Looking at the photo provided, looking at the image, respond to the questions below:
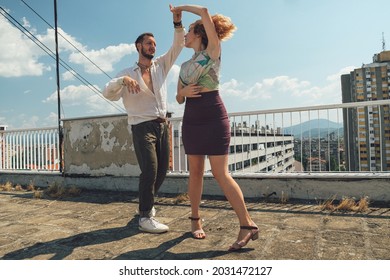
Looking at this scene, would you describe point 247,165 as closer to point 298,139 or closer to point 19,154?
point 298,139

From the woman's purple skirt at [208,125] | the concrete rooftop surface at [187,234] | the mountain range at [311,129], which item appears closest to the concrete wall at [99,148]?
the concrete rooftop surface at [187,234]

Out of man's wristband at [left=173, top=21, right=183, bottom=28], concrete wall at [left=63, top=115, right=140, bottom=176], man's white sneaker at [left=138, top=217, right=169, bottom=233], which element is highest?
man's wristband at [left=173, top=21, right=183, bottom=28]

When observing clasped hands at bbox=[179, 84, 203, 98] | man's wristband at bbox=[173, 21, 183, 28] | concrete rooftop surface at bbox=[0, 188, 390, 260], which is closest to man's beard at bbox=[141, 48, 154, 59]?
man's wristband at bbox=[173, 21, 183, 28]

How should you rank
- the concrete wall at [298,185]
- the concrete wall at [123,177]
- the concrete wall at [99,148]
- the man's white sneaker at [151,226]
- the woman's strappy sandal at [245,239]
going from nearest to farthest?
the woman's strappy sandal at [245,239]
the man's white sneaker at [151,226]
the concrete wall at [298,185]
the concrete wall at [123,177]
the concrete wall at [99,148]

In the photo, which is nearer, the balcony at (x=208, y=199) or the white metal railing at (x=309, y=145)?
the balcony at (x=208, y=199)

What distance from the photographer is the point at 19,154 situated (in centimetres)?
703

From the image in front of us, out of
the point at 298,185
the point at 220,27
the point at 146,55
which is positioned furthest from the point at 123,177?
the point at 220,27

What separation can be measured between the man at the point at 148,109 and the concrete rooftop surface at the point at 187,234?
33 cm

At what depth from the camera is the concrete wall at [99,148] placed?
16.7 feet

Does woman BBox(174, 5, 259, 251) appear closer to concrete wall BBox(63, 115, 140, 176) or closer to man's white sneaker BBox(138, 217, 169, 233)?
man's white sneaker BBox(138, 217, 169, 233)

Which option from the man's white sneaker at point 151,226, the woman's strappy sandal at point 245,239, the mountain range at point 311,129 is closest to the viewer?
the woman's strappy sandal at point 245,239

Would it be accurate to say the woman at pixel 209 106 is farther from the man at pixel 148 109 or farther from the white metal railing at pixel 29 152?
the white metal railing at pixel 29 152

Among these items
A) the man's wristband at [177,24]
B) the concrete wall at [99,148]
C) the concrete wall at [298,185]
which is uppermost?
the man's wristband at [177,24]

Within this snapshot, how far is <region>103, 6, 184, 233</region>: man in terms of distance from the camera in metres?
2.69
